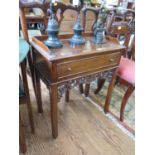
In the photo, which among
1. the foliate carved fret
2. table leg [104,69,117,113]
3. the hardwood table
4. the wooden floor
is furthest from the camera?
table leg [104,69,117,113]

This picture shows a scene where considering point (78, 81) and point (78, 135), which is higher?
point (78, 81)

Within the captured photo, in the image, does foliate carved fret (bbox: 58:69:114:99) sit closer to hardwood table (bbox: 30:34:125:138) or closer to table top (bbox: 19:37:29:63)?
hardwood table (bbox: 30:34:125:138)

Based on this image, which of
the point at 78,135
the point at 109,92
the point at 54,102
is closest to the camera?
the point at 54,102

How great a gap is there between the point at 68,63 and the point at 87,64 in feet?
0.60

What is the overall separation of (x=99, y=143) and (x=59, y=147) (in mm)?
349

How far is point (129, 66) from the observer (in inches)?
65.1

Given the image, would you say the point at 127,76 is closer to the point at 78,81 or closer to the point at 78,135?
the point at 78,81

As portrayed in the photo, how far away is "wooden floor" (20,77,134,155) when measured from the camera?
4.53 feet

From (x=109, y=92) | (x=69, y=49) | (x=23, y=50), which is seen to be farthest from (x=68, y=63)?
(x=109, y=92)

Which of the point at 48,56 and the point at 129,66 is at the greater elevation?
the point at 48,56

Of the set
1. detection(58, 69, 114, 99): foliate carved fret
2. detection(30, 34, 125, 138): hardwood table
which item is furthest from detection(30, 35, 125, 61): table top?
detection(58, 69, 114, 99): foliate carved fret

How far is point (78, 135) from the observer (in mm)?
1519
